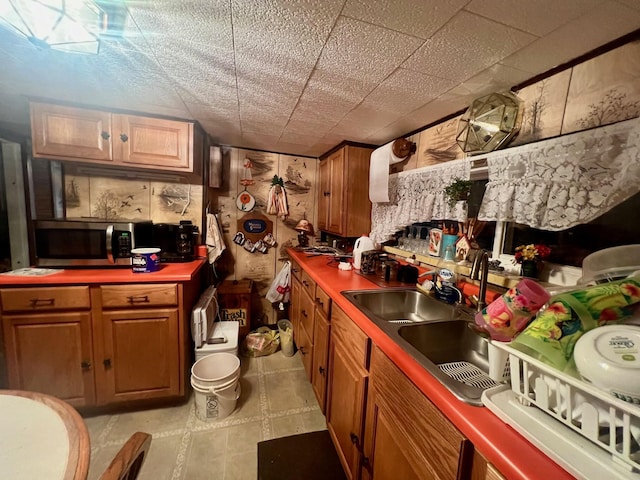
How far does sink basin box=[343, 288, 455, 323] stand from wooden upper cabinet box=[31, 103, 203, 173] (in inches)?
64.5

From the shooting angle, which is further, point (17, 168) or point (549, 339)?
point (17, 168)

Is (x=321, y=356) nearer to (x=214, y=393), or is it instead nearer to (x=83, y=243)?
(x=214, y=393)

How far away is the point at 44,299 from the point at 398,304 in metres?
2.14

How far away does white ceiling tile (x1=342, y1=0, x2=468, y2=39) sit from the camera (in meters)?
0.79

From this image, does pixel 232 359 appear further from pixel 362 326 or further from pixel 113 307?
pixel 362 326

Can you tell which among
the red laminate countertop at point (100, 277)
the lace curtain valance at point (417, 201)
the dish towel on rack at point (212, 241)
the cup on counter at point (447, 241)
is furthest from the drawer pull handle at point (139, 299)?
the cup on counter at point (447, 241)

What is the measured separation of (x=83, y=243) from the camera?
1.68m

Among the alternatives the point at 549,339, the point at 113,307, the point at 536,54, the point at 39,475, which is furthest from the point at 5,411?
the point at 536,54

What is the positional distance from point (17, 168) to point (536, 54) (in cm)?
338

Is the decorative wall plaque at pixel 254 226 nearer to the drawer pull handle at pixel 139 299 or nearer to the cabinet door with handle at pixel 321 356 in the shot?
the drawer pull handle at pixel 139 299

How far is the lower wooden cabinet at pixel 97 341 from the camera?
1.48 meters

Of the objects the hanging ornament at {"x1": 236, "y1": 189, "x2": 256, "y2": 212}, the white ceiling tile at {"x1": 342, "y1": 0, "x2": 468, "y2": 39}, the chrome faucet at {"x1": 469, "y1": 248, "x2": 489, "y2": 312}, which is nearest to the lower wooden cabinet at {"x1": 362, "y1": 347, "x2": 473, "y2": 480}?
the chrome faucet at {"x1": 469, "y1": 248, "x2": 489, "y2": 312}

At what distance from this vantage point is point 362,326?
3.48 ft

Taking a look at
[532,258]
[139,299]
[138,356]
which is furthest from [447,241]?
[138,356]
